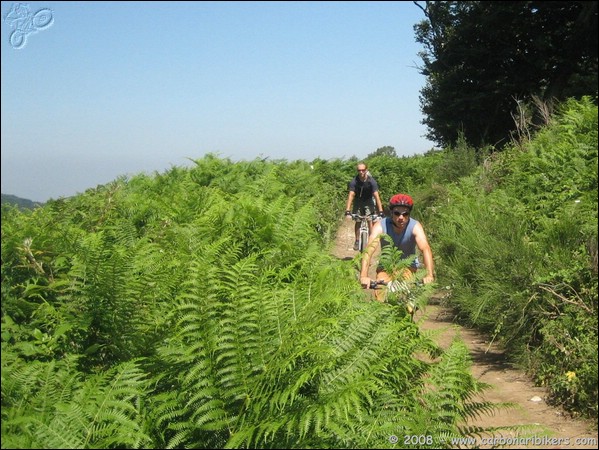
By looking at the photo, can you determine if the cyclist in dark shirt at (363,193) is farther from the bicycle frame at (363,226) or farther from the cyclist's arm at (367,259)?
the cyclist's arm at (367,259)

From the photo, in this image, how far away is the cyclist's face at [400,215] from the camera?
7305mm

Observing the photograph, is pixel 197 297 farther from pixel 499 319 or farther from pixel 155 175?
pixel 155 175

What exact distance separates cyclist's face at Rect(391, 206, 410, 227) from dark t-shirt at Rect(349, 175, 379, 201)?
7214mm

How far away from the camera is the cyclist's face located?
24.0 ft

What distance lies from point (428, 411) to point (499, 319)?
4112 mm

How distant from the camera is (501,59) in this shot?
22.3 meters

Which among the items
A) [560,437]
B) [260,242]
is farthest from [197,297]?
[560,437]

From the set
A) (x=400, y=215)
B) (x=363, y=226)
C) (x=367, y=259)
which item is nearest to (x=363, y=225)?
(x=363, y=226)

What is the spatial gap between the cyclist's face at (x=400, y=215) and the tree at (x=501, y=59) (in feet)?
43.7

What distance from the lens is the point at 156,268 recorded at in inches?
199

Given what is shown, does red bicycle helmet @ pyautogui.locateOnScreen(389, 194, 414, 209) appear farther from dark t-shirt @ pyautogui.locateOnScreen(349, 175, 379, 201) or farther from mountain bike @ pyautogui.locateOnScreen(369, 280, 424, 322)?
dark t-shirt @ pyautogui.locateOnScreen(349, 175, 379, 201)

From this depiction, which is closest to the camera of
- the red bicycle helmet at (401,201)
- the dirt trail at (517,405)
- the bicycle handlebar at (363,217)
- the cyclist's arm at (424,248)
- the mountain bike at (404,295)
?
the dirt trail at (517,405)

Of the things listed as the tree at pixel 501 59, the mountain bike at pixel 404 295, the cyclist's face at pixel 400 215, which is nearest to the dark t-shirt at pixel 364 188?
the tree at pixel 501 59

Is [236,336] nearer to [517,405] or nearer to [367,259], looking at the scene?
[517,405]
